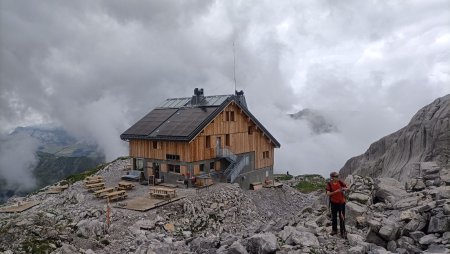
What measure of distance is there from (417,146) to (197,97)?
77.4ft

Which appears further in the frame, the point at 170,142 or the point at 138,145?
the point at 138,145

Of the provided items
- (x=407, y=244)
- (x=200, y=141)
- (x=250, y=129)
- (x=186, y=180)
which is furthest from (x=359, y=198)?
(x=250, y=129)

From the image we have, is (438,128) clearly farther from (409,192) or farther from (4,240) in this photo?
(4,240)

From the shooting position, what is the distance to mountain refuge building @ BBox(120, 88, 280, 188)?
40094 millimetres

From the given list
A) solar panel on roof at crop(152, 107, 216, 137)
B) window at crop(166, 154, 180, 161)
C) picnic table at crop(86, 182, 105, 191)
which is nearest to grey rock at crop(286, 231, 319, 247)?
solar panel on roof at crop(152, 107, 216, 137)

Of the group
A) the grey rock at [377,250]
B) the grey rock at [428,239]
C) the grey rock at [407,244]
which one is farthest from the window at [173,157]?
the grey rock at [428,239]

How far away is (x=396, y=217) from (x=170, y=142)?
27.1 m

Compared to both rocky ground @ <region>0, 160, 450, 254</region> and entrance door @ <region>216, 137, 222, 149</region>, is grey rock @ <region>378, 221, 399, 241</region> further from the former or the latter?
entrance door @ <region>216, 137, 222, 149</region>

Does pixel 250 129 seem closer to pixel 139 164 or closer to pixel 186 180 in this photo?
pixel 186 180

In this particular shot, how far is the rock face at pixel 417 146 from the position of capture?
1244 inches

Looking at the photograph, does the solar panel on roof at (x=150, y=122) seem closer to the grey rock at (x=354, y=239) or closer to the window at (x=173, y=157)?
the window at (x=173, y=157)

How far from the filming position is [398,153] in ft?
134

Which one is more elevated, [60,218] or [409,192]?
[409,192]

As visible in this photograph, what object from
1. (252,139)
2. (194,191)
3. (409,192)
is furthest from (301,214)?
(252,139)
